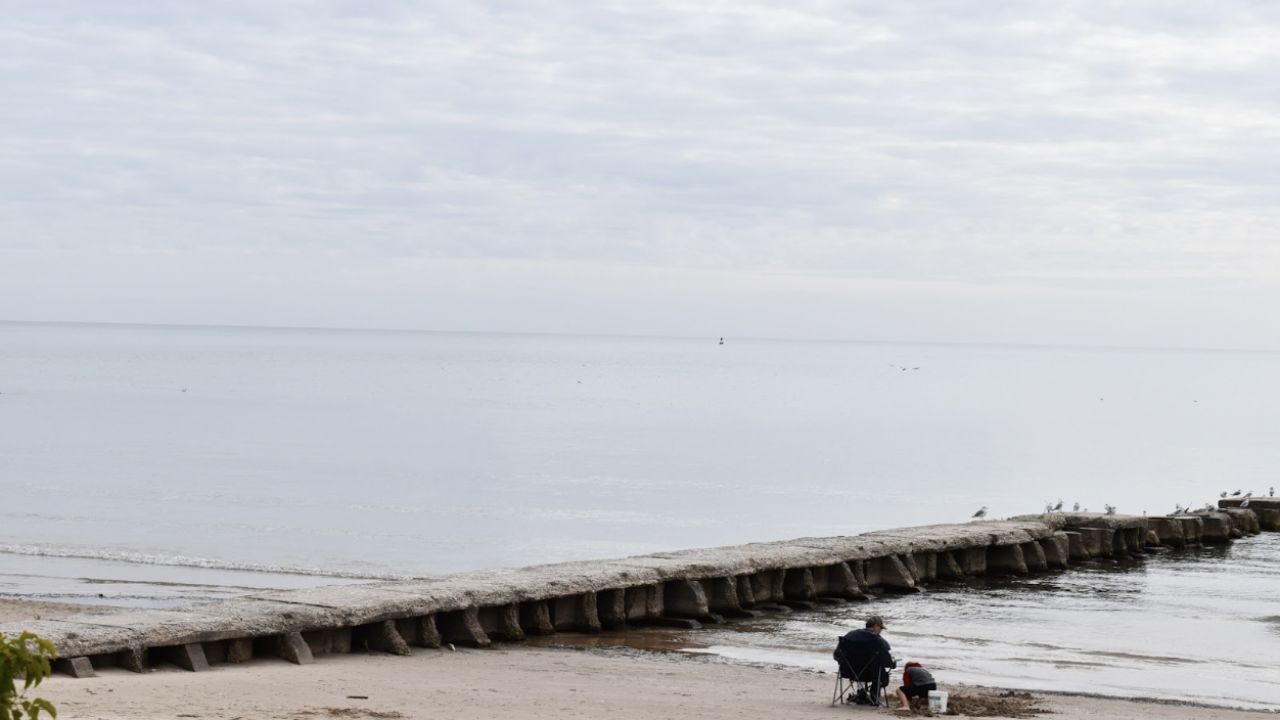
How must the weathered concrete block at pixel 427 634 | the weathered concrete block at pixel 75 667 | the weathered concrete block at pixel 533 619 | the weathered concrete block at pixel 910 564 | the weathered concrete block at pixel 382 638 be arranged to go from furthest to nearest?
the weathered concrete block at pixel 910 564 → the weathered concrete block at pixel 533 619 → the weathered concrete block at pixel 427 634 → the weathered concrete block at pixel 382 638 → the weathered concrete block at pixel 75 667

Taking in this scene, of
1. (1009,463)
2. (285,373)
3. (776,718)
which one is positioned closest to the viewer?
(776,718)

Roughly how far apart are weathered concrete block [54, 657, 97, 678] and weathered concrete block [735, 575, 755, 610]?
11331 millimetres

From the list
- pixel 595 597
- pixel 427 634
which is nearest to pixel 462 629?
pixel 427 634

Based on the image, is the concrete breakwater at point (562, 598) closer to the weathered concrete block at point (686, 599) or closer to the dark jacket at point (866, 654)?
the weathered concrete block at point (686, 599)

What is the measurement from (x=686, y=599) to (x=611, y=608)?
5.12ft

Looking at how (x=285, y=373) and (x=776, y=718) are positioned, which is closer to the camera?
(x=776, y=718)

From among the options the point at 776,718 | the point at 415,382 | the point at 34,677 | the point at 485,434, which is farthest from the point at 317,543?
the point at 415,382

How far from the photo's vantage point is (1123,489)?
188 feet

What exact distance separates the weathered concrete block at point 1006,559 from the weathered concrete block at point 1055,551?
3.94 ft

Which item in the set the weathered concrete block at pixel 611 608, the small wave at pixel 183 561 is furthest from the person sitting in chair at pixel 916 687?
the small wave at pixel 183 561

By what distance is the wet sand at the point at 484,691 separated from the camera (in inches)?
486

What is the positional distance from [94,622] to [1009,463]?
58292 millimetres

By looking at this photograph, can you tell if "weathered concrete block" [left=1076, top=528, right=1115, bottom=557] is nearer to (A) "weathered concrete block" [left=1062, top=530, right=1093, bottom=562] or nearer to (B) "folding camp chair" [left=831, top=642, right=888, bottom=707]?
(A) "weathered concrete block" [left=1062, top=530, right=1093, bottom=562]

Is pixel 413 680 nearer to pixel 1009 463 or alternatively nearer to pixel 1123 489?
pixel 1123 489
